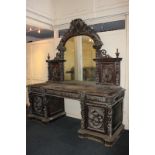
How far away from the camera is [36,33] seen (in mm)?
4664

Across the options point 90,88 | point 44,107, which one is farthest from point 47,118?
point 90,88

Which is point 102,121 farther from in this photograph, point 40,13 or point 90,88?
point 40,13

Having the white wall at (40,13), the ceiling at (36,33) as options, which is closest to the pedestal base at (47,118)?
the ceiling at (36,33)

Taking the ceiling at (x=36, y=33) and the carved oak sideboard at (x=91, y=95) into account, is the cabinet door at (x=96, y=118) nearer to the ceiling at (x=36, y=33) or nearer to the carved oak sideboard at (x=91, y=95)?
the carved oak sideboard at (x=91, y=95)

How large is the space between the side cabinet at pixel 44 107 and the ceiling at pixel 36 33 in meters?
1.65

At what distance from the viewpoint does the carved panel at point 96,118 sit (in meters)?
2.71

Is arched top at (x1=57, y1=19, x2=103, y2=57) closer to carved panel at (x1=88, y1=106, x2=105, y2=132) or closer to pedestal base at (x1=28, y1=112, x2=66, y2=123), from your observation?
carved panel at (x1=88, y1=106, x2=105, y2=132)

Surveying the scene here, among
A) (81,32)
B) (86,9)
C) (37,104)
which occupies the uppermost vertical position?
(86,9)

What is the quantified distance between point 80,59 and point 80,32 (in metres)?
0.57
